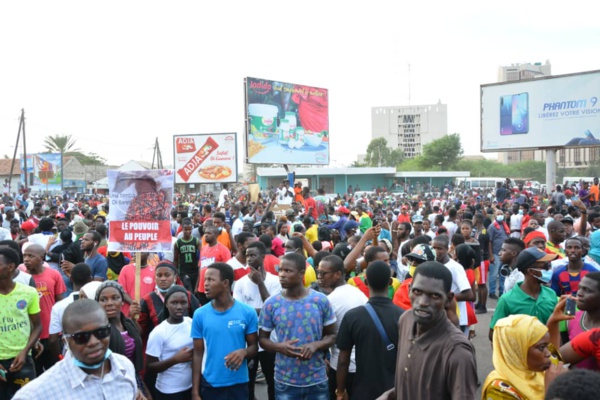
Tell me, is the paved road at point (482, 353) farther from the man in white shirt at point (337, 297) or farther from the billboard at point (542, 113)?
the billboard at point (542, 113)

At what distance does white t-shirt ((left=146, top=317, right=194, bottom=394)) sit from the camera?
166 inches

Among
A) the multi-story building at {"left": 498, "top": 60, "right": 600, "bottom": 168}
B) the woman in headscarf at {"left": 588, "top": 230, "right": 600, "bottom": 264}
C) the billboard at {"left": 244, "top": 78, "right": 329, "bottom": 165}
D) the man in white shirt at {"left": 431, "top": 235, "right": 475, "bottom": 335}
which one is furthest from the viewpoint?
the multi-story building at {"left": 498, "top": 60, "right": 600, "bottom": 168}

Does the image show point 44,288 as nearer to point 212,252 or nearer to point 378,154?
point 212,252

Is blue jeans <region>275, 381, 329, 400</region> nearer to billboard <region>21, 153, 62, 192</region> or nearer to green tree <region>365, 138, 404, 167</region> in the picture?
billboard <region>21, 153, 62, 192</region>

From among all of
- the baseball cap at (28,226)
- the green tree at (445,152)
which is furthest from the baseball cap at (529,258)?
the green tree at (445,152)

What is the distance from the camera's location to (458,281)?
5508 millimetres

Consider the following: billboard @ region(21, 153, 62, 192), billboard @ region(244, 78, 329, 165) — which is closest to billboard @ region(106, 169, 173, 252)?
billboard @ region(244, 78, 329, 165)

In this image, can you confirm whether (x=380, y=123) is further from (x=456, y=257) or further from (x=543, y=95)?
(x=456, y=257)

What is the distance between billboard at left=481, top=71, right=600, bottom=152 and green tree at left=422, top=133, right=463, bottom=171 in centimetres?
4322

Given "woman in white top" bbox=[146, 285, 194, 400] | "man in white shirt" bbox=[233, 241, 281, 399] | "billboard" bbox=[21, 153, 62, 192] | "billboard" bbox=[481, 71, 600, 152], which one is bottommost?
"woman in white top" bbox=[146, 285, 194, 400]

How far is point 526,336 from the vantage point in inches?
113

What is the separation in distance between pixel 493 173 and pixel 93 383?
303 ft

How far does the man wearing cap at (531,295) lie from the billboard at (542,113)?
25.8m

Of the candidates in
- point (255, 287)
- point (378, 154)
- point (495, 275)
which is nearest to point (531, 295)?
point (255, 287)
